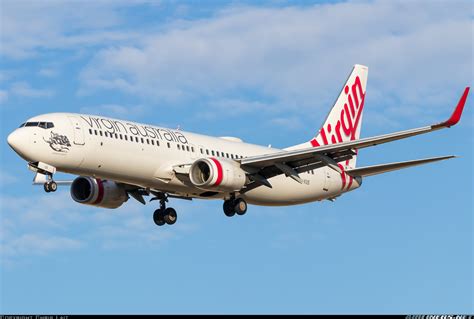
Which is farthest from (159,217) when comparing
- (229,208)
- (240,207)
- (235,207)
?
(240,207)

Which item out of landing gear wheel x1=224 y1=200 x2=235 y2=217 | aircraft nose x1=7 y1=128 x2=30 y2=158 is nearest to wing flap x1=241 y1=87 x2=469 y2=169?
landing gear wheel x1=224 y1=200 x2=235 y2=217

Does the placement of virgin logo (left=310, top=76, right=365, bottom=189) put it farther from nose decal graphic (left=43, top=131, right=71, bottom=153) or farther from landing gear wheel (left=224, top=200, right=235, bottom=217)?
nose decal graphic (left=43, top=131, right=71, bottom=153)

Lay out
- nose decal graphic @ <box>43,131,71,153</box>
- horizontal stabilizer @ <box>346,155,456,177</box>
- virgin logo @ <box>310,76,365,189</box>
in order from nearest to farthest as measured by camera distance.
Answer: nose decal graphic @ <box>43,131,71,153</box> < horizontal stabilizer @ <box>346,155,456,177</box> < virgin logo @ <box>310,76,365,189</box>

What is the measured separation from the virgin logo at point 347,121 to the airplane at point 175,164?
163 centimetres

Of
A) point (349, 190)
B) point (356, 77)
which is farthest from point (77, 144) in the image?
point (356, 77)

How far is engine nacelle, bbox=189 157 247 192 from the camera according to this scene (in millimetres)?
57875

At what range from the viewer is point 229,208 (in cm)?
6097

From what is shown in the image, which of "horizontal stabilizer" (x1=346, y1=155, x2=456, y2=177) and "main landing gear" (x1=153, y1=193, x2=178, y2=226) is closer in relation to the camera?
"horizontal stabilizer" (x1=346, y1=155, x2=456, y2=177)

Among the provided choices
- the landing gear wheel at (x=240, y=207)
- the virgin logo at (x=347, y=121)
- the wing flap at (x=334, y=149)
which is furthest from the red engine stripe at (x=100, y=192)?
the virgin logo at (x=347, y=121)

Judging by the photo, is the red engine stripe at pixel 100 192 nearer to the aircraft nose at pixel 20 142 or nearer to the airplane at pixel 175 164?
the airplane at pixel 175 164

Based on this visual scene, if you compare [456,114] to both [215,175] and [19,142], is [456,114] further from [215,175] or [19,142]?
[19,142]

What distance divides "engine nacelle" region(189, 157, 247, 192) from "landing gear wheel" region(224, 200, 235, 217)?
2.03m

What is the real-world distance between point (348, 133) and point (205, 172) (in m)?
15.4

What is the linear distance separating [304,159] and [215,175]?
17.5 ft
